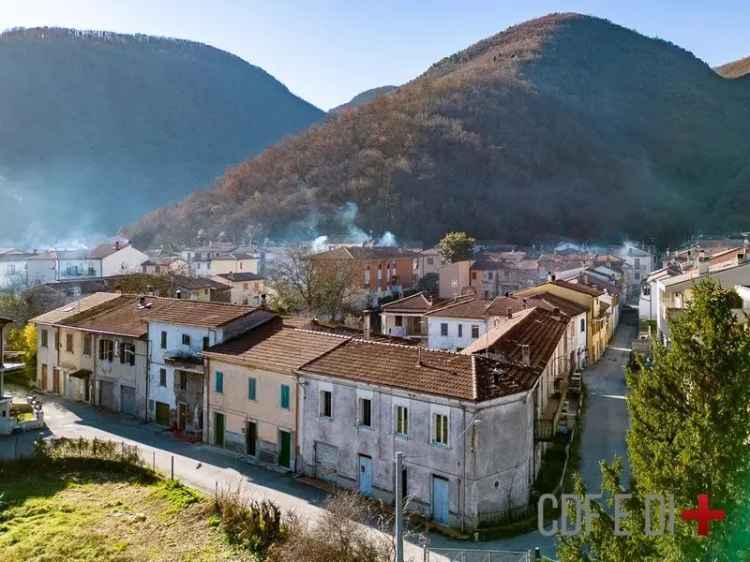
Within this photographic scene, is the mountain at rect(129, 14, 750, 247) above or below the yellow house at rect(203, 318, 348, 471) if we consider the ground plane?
above

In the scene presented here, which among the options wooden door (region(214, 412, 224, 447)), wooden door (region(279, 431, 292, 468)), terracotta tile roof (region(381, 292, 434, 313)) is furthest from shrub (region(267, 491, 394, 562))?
terracotta tile roof (region(381, 292, 434, 313))

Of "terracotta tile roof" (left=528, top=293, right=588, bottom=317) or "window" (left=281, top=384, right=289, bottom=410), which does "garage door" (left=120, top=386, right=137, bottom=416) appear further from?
"terracotta tile roof" (left=528, top=293, right=588, bottom=317)

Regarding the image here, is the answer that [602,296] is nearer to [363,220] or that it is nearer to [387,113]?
[363,220]

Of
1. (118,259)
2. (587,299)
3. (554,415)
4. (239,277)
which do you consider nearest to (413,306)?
(587,299)

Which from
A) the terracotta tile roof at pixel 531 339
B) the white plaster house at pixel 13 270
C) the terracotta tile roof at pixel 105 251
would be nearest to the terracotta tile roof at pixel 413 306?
the terracotta tile roof at pixel 531 339

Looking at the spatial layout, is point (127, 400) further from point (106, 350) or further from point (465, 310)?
point (465, 310)

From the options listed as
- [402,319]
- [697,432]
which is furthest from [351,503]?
[402,319]

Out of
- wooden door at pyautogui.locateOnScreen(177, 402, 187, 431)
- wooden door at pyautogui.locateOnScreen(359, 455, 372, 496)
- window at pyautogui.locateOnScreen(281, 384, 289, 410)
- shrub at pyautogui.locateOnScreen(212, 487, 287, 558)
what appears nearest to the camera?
shrub at pyautogui.locateOnScreen(212, 487, 287, 558)
